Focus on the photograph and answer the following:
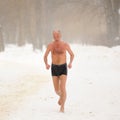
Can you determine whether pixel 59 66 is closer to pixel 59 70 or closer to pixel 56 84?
pixel 59 70

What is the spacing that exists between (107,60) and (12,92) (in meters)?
10.6

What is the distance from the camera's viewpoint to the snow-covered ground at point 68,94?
430 inches

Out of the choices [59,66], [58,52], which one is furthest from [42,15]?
[59,66]

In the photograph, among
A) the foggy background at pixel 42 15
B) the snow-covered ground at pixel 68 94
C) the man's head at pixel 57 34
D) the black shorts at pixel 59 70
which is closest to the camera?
the snow-covered ground at pixel 68 94

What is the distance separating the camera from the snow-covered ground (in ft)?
35.8

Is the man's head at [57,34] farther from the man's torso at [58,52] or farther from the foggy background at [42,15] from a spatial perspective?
the foggy background at [42,15]

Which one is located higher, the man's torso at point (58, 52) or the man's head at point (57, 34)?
the man's head at point (57, 34)

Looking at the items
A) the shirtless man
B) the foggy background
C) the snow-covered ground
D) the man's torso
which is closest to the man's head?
the shirtless man

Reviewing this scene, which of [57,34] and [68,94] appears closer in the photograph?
[57,34]

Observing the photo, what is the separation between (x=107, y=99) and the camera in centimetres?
1292

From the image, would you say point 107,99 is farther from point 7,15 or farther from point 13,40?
point 13,40

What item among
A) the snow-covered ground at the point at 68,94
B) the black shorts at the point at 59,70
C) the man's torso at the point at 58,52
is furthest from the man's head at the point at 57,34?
the snow-covered ground at the point at 68,94

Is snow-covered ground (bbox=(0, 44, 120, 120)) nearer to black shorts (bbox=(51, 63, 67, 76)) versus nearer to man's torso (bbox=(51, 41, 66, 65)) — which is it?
black shorts (bbox=(51, 63, 67, 76))

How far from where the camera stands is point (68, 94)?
46.4 feet
